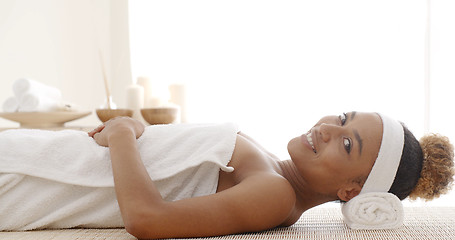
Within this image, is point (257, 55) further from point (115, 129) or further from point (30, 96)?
point (115, 129)

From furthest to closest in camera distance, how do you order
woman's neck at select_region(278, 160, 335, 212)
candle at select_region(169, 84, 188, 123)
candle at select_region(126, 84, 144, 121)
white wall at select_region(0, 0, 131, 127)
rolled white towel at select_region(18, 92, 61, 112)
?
white wall at select_region(0, 0, 131, 127) < candle at select_region(169, 84, 188, 123) < candle at select_region(126, 84, 144, 121) < rolled white towel at select_region(18, 92, 61, 112) < woman's neck at select_region(278, 160, 335, 212)

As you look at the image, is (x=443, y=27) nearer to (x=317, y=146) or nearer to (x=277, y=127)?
(x=277, y=127)

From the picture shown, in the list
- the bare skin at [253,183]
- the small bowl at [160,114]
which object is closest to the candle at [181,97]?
the small bowl at [160,114]

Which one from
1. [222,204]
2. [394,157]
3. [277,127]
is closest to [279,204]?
[222,204]

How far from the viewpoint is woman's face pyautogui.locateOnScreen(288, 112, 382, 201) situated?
4.28 ft

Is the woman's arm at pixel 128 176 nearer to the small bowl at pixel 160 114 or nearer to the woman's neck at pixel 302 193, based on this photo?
the woman's neck at pixel 302 193

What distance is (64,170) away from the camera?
1.33 meters

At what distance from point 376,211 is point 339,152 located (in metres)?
0.18

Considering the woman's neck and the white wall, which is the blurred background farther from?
the woman's neck

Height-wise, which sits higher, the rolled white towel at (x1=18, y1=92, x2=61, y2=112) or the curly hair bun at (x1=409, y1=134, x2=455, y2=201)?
the rolled white towel at (x1=18, y1=92, x2=61, y2=112)

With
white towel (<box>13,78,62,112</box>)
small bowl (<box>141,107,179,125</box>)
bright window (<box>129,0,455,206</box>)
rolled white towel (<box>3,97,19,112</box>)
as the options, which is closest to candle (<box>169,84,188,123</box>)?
small bowl (<box>141,107,179,125</box>)

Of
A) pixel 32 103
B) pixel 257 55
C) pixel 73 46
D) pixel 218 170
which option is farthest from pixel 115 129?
pixel 73 46

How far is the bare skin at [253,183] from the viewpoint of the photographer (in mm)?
1147

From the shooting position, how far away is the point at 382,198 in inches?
51.1
